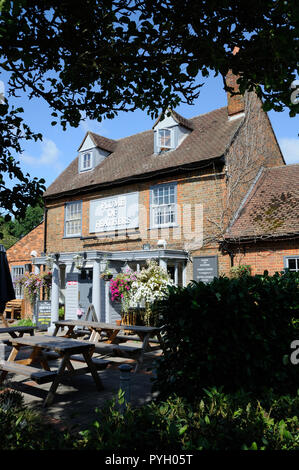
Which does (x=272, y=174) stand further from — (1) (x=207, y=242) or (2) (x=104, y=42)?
(2) (x=104, y=42)

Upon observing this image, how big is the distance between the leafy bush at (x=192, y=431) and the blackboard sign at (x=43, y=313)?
1226 centimetres

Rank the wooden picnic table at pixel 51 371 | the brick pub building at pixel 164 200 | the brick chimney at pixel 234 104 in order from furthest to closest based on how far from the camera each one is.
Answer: the brick chimney at pixel 234 104 < the brick pub building at pixel 164 200 < the wooden picnic table at pixel 51 371

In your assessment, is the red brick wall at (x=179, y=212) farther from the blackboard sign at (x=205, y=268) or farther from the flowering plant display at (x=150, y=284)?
the flowering plant display at (x=150, y=284)

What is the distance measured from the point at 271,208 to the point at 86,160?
10.4m

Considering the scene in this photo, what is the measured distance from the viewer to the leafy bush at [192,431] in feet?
8.86

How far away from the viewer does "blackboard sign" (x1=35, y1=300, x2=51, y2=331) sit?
15.0m

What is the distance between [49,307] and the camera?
15078mm

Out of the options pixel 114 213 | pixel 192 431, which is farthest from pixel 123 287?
pixel 192 431

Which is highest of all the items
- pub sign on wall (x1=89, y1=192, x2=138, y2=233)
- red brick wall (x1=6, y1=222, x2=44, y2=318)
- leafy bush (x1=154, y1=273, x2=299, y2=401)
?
pub sign on wall (x1=89, y1=192, x2=138, y2=233)

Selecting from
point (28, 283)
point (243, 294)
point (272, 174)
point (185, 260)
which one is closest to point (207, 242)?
point (185, 260)

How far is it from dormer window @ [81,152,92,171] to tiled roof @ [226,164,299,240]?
8.79 meters

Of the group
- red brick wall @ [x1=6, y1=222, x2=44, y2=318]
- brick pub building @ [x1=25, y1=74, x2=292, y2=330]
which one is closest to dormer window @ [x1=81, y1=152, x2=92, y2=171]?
brick pub building @ [x1=25, y1=74, x2=292, y2=330]

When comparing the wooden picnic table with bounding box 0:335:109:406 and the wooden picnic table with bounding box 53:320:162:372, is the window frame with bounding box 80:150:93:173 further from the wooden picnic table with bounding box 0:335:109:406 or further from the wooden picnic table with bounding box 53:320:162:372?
the wooden picnic table with bounding box 0:335:109:406

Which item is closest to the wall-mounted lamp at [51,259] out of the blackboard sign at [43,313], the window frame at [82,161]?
the blackboard sign at [43,313]
